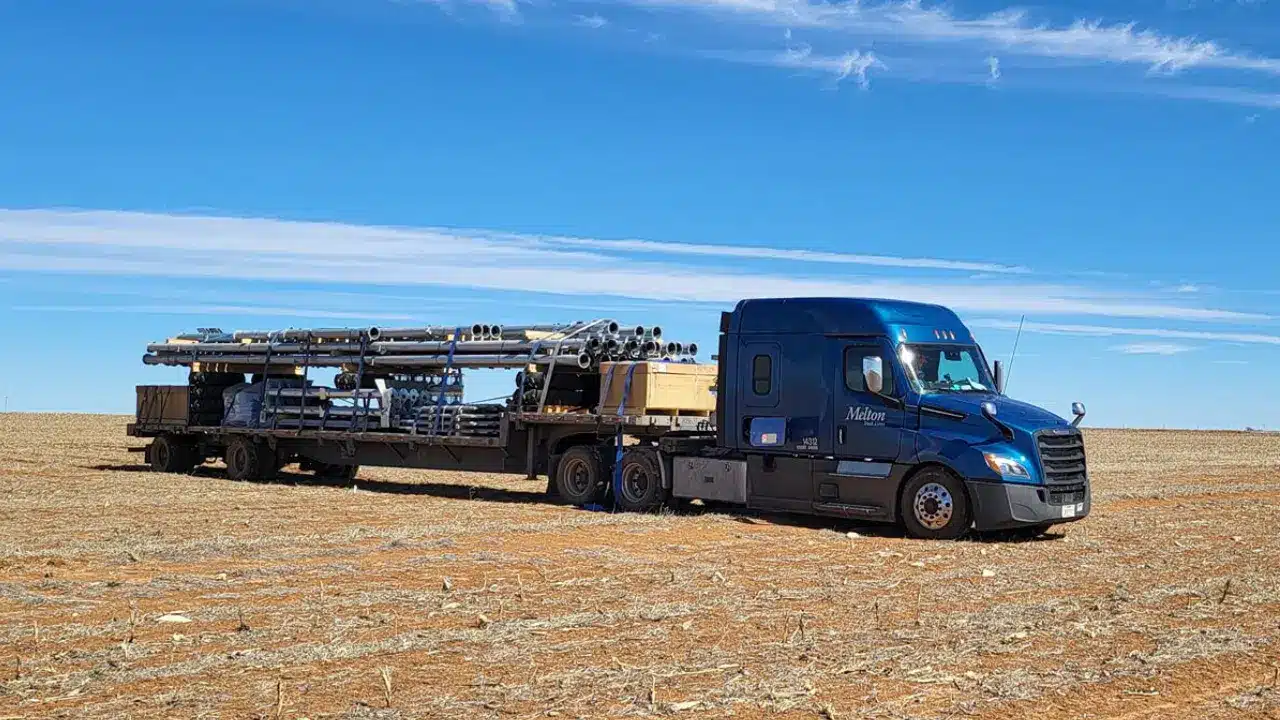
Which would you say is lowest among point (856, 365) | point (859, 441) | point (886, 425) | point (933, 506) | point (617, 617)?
point (617, 617)

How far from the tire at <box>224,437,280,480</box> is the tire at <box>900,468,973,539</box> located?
15.0 meters

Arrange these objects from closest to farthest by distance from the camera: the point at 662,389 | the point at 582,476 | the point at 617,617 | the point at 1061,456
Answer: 1. the point at 617,617
2. the point at 1061,456
3. the point at 662,389
4. the point at 582,476

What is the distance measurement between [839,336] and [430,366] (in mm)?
8924

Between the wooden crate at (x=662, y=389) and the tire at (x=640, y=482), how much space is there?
657 mm

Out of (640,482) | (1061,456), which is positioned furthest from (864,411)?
(640,482)

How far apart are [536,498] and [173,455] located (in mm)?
10306

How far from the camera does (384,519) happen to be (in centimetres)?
1972

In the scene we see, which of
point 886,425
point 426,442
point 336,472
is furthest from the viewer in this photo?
point 336,472

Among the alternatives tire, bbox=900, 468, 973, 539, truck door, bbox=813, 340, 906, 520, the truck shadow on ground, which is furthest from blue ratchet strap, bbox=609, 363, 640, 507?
tire, bbox=900, 468, 973, 539

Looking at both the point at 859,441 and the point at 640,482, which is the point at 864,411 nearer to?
the point at 859,441

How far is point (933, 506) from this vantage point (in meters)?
17.8

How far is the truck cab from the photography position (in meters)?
17.4

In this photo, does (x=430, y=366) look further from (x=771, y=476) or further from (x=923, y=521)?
(x=923, y=521)

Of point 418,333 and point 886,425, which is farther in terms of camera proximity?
point 418,333
